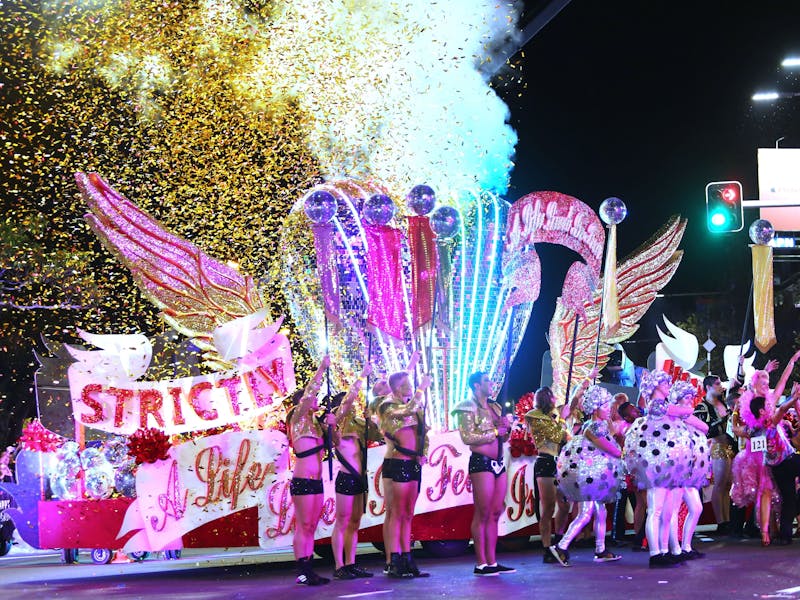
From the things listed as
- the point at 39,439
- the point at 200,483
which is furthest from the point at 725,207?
the point at 39,439

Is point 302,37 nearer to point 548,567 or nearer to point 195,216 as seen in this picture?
point 195,216

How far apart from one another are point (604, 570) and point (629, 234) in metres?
18.4

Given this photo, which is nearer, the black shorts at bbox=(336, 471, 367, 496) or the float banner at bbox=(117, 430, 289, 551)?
the black shorts at bbox=(336, 471, 367, 496)

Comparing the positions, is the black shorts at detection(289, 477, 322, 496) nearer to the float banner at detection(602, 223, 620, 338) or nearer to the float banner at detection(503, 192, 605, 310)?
the float banner at detection(503, 192, 605, 310)

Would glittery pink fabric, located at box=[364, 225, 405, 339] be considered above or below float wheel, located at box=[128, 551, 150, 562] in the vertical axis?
above

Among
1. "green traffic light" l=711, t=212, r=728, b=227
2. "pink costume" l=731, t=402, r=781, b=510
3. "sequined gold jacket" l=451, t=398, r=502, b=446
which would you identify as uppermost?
"green traffic light" l=711, t=212, r=728, b=227

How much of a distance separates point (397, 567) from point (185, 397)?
2.74 metres

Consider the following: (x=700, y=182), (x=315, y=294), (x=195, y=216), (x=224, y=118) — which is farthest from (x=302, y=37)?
(x=700, y=182)

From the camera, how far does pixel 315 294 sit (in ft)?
40.8

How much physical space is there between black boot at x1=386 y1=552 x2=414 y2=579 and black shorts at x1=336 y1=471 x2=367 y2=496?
1.98ft

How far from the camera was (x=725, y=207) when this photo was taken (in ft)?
49.9

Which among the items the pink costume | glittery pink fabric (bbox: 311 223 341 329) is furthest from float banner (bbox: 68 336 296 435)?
the pink costume

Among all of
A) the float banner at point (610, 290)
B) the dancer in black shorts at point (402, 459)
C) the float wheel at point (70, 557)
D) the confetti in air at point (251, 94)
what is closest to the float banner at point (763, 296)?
the float banner at point (610, 290)

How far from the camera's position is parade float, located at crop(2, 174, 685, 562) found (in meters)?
10.2
